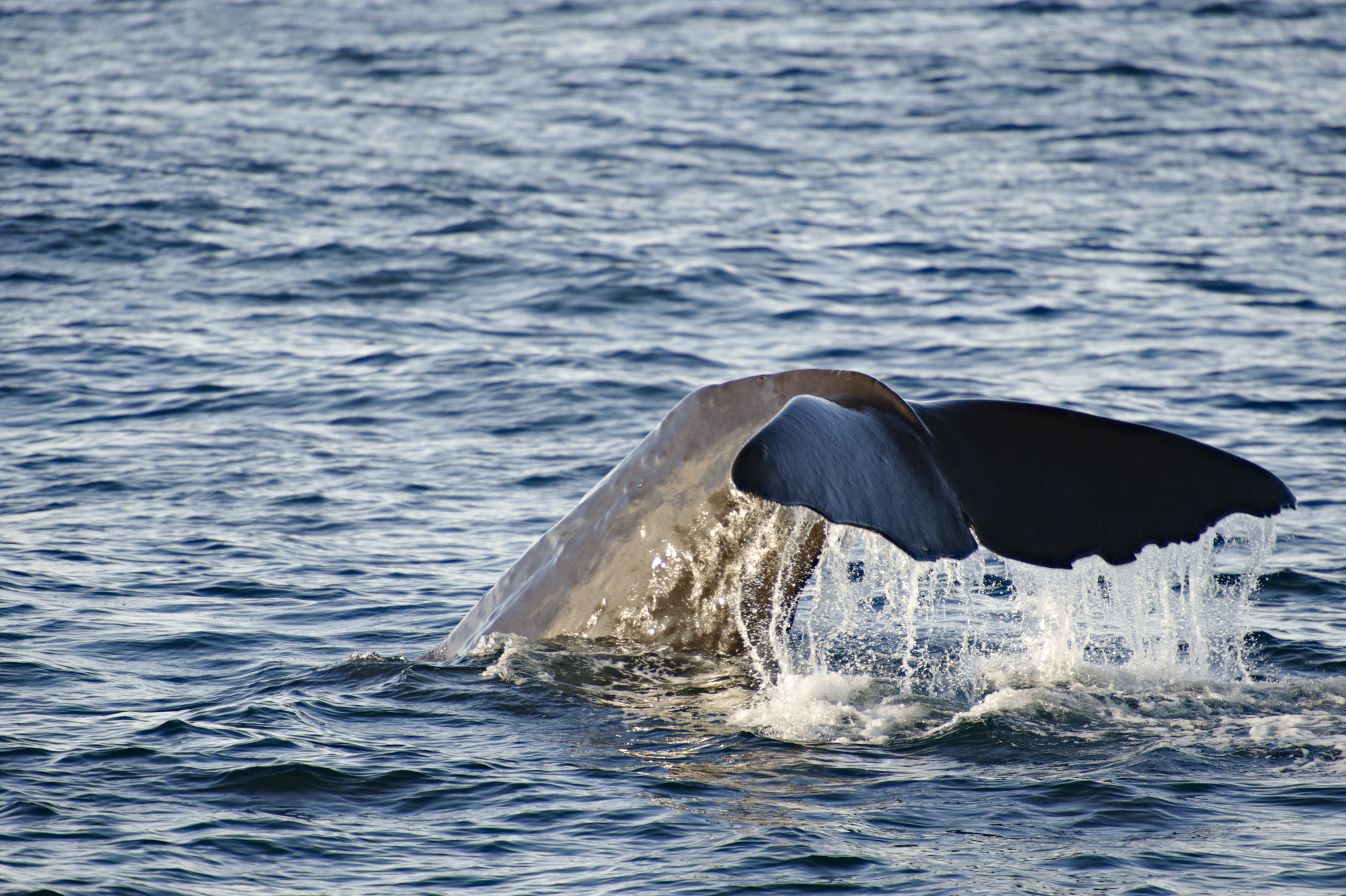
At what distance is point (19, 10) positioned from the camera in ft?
104

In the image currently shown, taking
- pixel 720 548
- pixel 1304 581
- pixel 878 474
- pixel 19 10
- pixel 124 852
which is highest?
pixel 19 10

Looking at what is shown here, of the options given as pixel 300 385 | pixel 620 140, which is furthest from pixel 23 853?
pixel 620 140

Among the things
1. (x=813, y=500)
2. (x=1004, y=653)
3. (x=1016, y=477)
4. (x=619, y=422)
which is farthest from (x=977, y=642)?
(x=619, y=422)

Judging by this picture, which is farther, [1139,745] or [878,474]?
[1139,745]

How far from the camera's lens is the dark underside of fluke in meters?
4.38

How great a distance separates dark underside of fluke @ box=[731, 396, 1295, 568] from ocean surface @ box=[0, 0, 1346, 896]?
763 millimetres

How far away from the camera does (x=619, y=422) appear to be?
458 inches

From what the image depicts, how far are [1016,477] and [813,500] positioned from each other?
0.96 metres

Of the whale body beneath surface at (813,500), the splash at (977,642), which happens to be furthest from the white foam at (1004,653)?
the whale body beneath surface at (813,500)

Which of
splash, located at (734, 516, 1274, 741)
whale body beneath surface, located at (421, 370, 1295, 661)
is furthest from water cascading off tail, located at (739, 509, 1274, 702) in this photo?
whale body beneath surface, located at (421, 370, 1295, 661)

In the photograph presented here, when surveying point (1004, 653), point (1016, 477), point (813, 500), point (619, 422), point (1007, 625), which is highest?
point (813, 500)

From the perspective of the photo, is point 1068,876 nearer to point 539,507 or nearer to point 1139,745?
point 1139,745

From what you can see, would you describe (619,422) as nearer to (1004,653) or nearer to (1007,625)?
(1007,625)

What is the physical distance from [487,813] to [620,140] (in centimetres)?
1768
